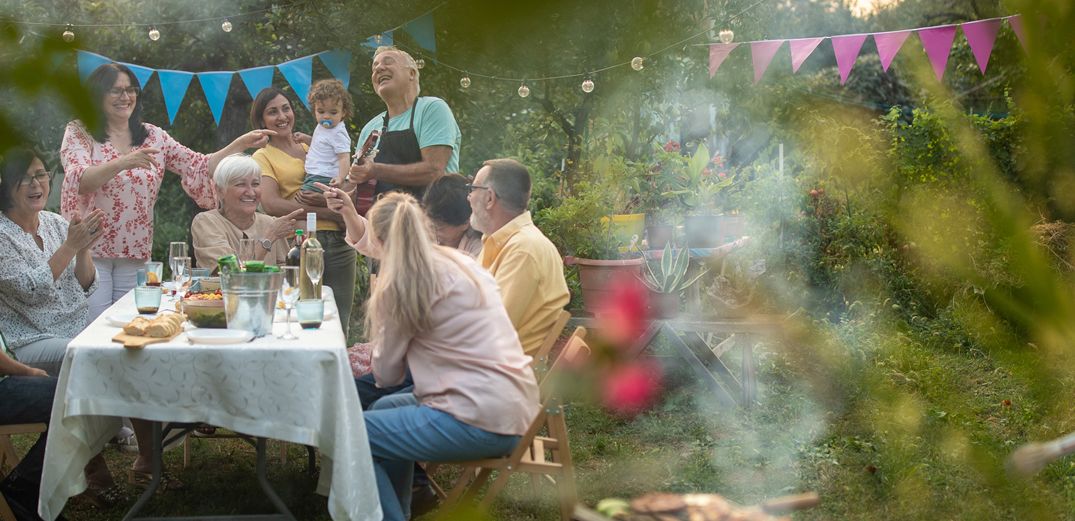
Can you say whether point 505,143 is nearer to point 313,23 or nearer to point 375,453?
point 313,23

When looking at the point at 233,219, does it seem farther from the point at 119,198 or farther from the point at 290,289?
the point at 290,289

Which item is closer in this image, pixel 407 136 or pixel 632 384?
pixel 407 136

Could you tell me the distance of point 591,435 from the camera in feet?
15.8

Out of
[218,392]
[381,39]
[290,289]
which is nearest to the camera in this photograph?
[381,39]

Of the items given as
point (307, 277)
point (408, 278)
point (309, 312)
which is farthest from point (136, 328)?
point (307, 277)

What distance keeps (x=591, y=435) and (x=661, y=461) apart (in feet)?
1.56

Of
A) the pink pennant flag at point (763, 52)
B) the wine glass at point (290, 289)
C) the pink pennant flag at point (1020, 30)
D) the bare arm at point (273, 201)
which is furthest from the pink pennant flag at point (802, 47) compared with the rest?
the pink pennant flag at point (1020, 30)

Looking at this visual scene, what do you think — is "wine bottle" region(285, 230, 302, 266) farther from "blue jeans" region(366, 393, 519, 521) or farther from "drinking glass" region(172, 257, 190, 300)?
"blue jeans" region(366, 393, 519, 521)

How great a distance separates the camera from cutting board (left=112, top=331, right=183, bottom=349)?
2781 mm

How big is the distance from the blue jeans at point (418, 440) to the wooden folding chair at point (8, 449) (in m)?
1.15

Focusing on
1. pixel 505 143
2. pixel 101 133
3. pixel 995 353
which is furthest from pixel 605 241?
pixel 101 133

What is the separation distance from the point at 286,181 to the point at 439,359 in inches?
95.9

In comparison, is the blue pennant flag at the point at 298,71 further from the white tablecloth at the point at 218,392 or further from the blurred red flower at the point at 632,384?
the white tablecloth at the point at 218,392

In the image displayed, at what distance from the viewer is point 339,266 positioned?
499 centimetres
